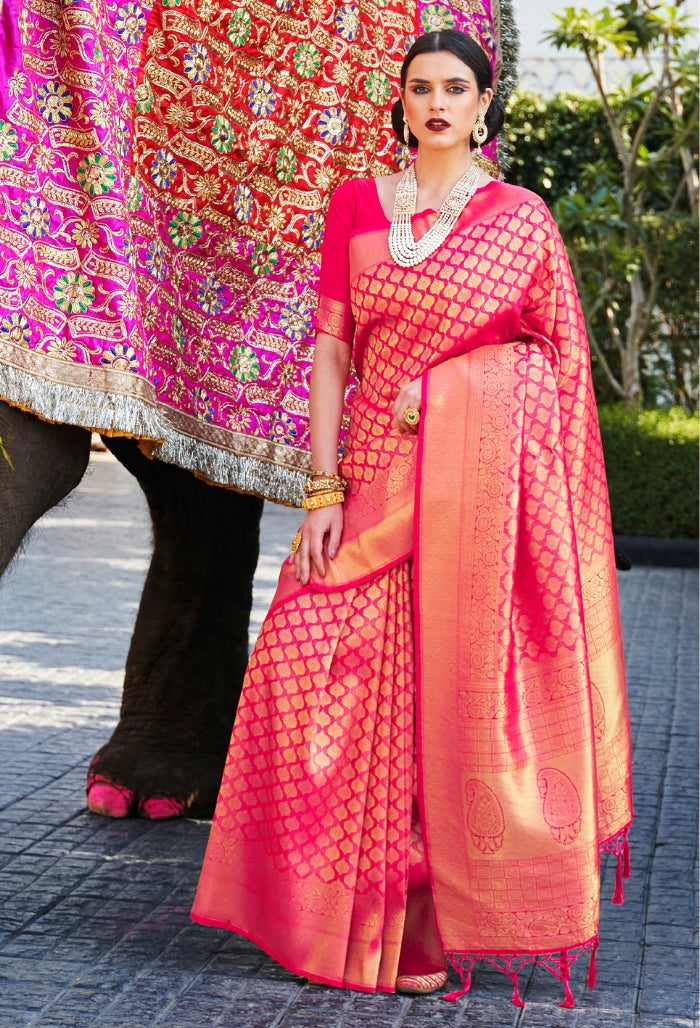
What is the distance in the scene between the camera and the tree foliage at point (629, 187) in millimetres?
10531

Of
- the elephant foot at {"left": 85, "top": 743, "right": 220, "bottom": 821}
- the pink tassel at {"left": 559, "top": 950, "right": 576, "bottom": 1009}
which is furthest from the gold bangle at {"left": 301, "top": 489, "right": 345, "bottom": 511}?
the elephant foot at {"left": 85, "top": 743, "right": 220, "bottom": 821}

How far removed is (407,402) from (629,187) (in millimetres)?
8661

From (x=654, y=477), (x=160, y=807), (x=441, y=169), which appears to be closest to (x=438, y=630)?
(x=441, y=169)

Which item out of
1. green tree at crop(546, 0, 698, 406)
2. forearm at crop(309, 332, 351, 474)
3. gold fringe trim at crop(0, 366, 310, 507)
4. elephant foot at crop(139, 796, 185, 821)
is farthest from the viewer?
green tree at crop(546, 0, 698, 406)

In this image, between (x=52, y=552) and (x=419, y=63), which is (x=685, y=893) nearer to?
(x=419, y=63)

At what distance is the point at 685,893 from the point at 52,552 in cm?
617

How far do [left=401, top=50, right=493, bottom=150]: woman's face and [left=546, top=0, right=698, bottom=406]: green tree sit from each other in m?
7.95

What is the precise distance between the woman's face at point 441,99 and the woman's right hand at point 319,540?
0.74m

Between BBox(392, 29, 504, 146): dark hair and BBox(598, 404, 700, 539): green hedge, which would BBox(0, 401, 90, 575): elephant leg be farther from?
BBox(598, 404, 700, 539): green hedge

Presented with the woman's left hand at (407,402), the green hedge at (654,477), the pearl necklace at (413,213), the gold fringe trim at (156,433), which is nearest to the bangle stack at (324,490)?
the woman's left hand at (407,402)

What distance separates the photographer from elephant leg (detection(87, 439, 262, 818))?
388 centimetres

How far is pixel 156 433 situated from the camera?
110 inches

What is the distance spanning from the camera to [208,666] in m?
4.04

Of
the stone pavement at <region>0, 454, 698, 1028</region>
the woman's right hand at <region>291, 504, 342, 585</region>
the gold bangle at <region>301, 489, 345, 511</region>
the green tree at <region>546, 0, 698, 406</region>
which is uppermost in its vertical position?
the green tree at <region>546, 0, 698, 406</region>
